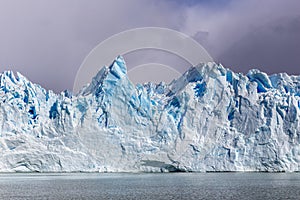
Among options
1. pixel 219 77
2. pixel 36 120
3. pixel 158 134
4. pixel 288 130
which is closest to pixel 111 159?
pixel 158 134

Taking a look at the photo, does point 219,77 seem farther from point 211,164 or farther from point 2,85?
point 2,85

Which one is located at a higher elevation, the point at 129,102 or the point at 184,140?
the point at 129,102

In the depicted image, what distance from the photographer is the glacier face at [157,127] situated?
38156 millimetres

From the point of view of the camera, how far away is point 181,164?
125 feet

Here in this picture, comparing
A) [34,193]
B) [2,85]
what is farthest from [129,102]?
[34,193]

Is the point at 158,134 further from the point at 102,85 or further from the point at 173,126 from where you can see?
the point at 102,85

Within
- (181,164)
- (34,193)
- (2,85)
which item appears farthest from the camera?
(2,85)

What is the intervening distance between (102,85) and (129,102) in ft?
10.0

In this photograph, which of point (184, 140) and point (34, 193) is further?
point (184, 140)

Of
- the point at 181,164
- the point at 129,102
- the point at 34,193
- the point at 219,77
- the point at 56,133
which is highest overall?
the point at 219,77

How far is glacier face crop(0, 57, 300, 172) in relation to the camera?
38.2 meters

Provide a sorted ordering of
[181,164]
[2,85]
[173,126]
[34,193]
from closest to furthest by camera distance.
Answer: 1. [34,193]
2. [181,164]
3. [173,126]
4. [2,85]

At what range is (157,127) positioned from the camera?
132 feet

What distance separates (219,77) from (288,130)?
8.19 meters
